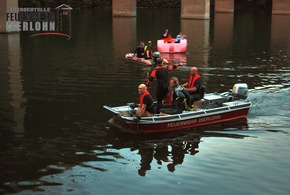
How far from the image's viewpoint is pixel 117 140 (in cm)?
1288

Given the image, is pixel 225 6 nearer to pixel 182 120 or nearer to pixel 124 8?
pixel 124 8

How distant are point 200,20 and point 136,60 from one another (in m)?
37.9

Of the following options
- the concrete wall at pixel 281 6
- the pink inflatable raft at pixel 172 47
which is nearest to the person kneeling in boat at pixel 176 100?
the pink inflatable raft at pixel 172 47

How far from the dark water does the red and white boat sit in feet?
0.78

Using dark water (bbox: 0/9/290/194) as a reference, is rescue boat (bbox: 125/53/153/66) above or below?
above

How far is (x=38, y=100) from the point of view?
17172mm

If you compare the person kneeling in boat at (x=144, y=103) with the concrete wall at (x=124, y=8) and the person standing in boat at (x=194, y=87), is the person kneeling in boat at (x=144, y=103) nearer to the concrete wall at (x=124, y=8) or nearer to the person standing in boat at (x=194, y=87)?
the person standing in boat at (x=194, y=87)

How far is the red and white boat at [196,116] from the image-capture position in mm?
13062

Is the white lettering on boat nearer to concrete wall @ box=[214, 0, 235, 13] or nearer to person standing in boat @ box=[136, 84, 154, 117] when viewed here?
person standing in boat @ box=[136, 84, 154, 117]

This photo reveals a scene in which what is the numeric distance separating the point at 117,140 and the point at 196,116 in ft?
7.88

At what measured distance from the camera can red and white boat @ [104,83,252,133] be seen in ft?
42.9

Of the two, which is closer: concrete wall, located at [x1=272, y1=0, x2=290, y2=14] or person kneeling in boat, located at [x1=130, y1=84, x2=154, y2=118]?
person kneeling in boat, located at [x1=130, y1=84, x2=154, y2=118]

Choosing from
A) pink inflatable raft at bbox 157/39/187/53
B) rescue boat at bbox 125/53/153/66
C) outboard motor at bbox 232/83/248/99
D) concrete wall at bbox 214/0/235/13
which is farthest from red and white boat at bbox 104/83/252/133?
concrete wall at bbox 214/0/235/13

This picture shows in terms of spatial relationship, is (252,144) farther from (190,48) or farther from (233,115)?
(190,48)
